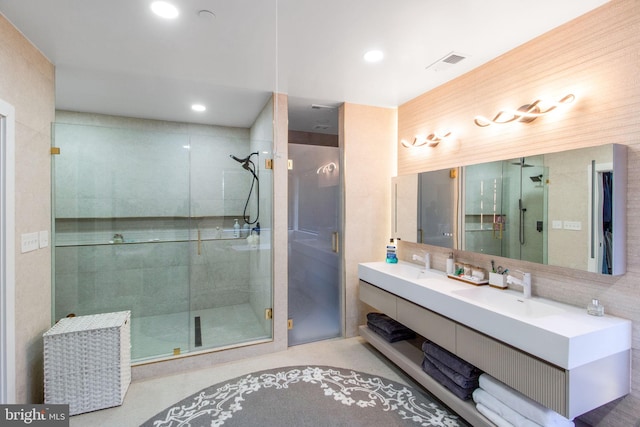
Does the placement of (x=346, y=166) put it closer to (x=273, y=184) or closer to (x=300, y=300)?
(x=273, y=184)

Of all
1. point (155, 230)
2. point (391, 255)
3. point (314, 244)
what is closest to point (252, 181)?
point (314, 244)

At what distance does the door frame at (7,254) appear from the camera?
5.85 ft

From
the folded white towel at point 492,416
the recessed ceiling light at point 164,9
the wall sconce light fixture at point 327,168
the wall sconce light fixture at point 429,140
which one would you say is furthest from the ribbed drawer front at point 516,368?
the recessed ceiling light at point 164,9

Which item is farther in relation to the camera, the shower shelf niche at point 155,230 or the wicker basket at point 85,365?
the shower shelf niche at point 155,230

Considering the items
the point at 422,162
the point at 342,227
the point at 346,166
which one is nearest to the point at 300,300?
the point at 342,227

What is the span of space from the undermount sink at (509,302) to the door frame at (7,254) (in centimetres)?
289

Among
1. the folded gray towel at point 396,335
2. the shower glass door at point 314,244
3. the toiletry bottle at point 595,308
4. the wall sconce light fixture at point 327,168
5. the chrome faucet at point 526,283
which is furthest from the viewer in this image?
the wall sconce light fixture at point 327,168

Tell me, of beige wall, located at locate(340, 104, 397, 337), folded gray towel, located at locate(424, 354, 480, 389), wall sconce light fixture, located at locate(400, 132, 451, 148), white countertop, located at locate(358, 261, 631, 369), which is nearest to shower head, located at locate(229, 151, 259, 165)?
beige wall, located at locate(340, 104, 397, 337)

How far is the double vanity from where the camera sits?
4.69ft

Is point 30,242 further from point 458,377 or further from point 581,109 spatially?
point 581,109

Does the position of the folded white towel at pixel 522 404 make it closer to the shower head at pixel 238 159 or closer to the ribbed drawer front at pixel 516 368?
the ribbed drawer front at pixel 516 368

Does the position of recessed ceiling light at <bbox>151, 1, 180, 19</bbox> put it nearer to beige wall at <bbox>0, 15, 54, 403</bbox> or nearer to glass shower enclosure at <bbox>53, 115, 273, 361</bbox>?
beige wall at <bbox>0, 15, 54, 403</bbox>

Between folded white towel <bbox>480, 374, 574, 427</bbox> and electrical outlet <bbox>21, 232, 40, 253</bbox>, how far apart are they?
3114 mm

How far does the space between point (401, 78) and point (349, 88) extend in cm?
48
